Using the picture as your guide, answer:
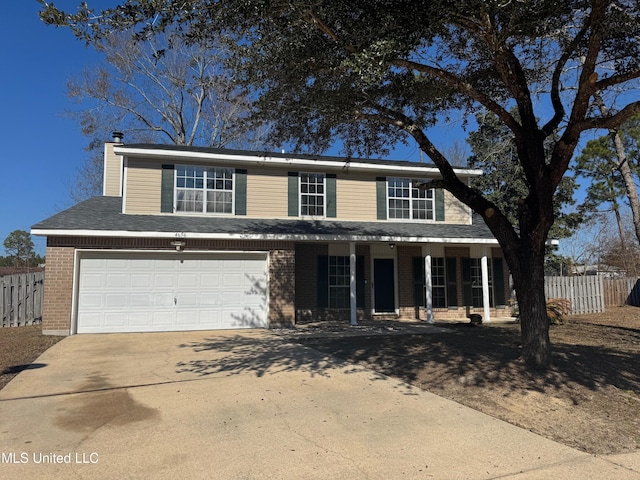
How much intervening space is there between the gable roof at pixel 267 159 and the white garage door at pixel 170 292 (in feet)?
10.1

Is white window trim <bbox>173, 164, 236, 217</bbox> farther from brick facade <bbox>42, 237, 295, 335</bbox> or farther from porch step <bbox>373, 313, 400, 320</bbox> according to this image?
porch step <bbox>373, 313, 400, 320</bbox>

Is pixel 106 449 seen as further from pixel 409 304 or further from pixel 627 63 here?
pixel 409 304

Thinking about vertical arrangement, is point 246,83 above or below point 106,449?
above

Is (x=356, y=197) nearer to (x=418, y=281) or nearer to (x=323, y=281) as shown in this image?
(x=323, y=281)

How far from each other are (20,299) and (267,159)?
8970 mm

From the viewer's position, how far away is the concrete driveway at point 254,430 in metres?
3.97

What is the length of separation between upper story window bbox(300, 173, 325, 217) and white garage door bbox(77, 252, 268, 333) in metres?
2.62

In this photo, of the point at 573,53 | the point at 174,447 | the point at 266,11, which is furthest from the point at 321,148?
the point at 174,447

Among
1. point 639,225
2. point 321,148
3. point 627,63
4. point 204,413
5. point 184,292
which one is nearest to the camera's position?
point 204,413

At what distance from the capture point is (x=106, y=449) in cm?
439

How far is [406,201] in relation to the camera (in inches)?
653

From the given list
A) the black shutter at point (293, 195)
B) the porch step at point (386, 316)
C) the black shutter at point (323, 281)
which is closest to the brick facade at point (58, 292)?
the black shutter at point (293, 195)

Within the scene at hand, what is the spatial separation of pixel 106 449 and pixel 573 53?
396 inches

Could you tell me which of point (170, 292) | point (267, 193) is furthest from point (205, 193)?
point (170, 292)
